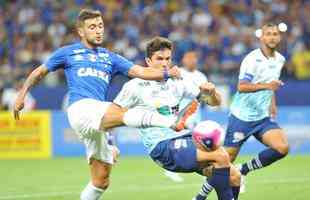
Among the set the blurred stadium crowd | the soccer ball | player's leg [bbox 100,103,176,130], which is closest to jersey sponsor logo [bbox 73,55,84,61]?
player's leg [bbox 100,103,176,130]

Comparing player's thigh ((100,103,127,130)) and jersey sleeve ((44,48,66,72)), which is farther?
jersey sleeve ((44,48,66,72))

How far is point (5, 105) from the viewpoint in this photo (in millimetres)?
21203

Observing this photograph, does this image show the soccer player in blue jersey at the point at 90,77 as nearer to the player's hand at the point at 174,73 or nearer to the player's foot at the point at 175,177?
the player's hand at the point at 174,73

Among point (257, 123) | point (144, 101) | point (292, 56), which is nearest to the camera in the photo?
point (144, 101)

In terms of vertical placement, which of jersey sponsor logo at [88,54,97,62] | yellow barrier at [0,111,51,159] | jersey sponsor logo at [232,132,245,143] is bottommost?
yellow barrier at [0,111,51,159]

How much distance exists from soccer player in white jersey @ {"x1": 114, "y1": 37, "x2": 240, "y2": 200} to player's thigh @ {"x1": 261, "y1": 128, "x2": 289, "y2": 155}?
8.97ft

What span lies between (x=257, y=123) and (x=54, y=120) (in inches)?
318

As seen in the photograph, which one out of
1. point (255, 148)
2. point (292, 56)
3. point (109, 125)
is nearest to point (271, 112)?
point (109, 125)

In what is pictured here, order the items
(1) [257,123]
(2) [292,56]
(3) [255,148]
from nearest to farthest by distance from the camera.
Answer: (1) [257,123] → (3) [255,148] → (2) [292,56]

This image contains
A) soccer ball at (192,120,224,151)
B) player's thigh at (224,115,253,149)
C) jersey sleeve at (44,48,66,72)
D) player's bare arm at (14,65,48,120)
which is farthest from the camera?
player's thigh at (224,115,253,149)

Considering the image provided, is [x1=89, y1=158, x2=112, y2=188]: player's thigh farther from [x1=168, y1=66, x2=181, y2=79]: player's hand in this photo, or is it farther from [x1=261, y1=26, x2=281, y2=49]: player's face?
[x1=261, y1=26, x2=281, y2=49]: player's face

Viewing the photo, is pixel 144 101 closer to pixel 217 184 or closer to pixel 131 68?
pixel 131 68

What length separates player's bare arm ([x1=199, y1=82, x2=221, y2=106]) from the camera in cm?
880

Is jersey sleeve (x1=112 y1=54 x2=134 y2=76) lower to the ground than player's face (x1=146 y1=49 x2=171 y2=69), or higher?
lower
